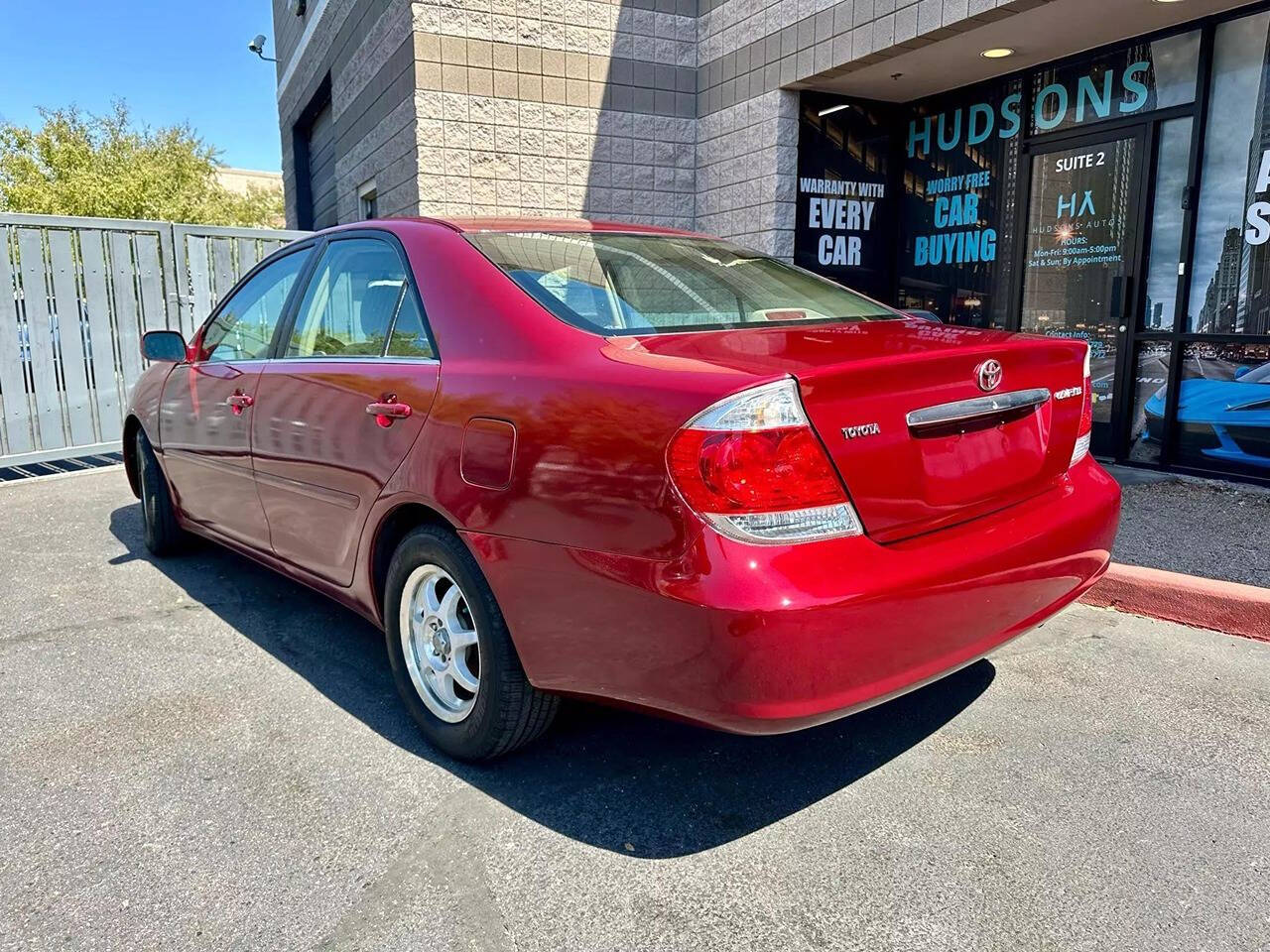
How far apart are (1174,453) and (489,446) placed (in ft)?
19.4

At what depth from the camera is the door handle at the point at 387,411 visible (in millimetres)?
2713

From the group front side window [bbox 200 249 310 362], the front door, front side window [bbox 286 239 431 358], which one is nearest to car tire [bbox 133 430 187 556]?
front side window [bbox 200 249 310 362]

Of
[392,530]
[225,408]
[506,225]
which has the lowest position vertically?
[392,530]

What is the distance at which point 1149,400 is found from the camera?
674 centimetres

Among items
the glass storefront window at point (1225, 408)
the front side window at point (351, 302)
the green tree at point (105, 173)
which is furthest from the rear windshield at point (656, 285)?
the green tree at point (105, 173)

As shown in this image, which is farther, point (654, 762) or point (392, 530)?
point (392, 530)

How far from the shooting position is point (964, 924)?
2.00 metres

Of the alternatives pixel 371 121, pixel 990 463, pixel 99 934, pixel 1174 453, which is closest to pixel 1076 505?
pixel 990 463

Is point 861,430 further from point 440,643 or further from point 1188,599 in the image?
point 1188,599

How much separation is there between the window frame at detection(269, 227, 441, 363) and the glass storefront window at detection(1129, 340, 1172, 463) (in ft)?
18.8

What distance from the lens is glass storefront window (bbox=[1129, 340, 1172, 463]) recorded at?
6.63 m

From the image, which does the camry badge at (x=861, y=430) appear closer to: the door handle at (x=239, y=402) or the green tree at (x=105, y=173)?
the door handle at (x=239, y=402)

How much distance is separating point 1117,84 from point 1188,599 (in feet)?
15.1

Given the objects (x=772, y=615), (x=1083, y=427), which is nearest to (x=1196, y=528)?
(x=1083, y=427)
